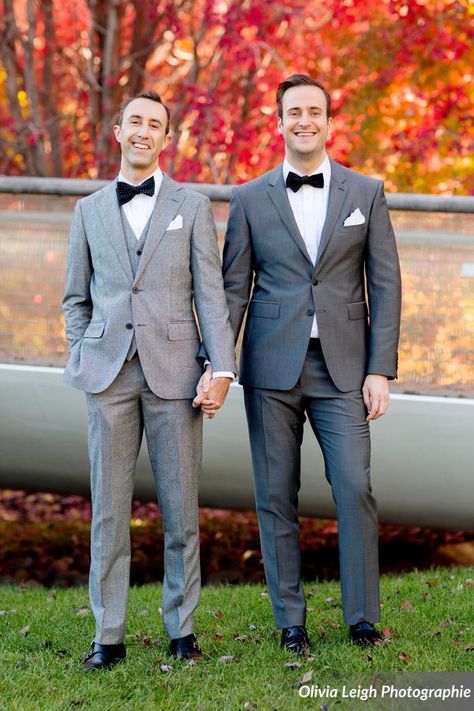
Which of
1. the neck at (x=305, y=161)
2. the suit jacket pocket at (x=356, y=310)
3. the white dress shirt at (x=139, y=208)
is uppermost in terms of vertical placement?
the neck at (x=305, y=161)

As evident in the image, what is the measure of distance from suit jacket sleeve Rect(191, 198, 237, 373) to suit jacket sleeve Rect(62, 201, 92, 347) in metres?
0.39

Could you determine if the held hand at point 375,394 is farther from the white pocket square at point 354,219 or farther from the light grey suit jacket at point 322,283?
the white pocket square at point 354,219

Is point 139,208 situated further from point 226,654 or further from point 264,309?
point 226,654

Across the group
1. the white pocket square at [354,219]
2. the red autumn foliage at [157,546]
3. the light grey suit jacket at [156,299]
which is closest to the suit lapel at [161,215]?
the light grey suit jacket at [156,299]

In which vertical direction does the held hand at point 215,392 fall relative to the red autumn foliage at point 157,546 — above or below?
above

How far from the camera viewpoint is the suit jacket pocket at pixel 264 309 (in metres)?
3.62

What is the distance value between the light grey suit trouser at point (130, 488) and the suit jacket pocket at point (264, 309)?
427 mm

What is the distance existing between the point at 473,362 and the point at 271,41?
3.69 meters

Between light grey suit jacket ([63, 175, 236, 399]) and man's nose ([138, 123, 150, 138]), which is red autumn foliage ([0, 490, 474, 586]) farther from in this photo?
man's nose ([138, 123, 150, 138])

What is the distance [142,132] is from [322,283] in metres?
0.82

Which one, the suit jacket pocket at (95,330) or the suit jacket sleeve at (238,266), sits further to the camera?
the suit jacket sleeve at (238,266)

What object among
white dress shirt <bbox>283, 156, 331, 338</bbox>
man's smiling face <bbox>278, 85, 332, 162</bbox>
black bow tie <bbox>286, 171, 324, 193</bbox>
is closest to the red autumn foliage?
white dress shirt <bbox>283, 156, 331, 338</bbox>

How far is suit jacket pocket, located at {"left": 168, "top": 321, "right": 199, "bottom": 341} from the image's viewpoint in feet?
11.5

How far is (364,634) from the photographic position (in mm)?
3627
